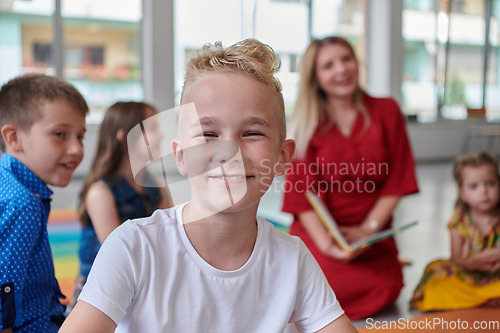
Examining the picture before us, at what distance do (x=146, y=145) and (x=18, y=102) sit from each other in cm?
38

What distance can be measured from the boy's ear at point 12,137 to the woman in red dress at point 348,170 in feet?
3.22

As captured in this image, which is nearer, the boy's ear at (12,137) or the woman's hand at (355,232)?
the boy's ear at (12,137)

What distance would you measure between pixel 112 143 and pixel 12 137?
540 millimetres

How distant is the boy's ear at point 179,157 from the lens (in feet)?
1.92

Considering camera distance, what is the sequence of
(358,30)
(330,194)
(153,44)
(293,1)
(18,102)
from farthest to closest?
(358,30) < (293,1) < (153,44) < (330,194) < (18,102)

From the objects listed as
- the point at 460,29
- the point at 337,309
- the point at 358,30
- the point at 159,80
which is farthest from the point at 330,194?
the point at 460,29

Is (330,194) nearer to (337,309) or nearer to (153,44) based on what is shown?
(337,309)

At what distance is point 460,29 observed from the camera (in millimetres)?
6520

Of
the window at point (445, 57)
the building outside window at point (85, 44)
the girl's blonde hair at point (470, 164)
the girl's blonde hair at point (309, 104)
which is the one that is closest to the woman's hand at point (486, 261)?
the girl's blonde hair at point (470, 164)

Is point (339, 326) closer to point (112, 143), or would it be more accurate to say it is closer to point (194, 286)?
point (194, 286)

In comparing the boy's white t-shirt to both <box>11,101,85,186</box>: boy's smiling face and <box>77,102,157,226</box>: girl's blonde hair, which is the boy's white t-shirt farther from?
<box>77,102,157,226</box>: girl's blonde hair

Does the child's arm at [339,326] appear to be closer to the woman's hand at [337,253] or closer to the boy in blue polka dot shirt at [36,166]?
the boy in blue polka dot shirt at [36,166]

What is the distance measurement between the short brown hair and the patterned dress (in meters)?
1.28

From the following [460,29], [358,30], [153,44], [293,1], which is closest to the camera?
[153,44]
